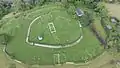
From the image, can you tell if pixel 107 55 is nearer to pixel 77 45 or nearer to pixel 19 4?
pixel 77 45

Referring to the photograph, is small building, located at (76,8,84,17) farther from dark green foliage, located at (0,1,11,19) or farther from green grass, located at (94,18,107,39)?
dark green foliage, located at (0,1,11,19)

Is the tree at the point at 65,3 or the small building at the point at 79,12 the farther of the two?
the tree at the point at 65,3

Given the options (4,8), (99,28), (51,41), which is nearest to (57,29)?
(51,41)

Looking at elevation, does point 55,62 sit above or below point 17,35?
below

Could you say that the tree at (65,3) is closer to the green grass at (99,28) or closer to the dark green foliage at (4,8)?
the green grass at (99,28)

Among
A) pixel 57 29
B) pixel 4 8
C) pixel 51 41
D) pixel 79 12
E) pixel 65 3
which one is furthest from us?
pixel 4 8

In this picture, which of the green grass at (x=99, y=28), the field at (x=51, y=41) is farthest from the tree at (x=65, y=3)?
the green grass at (x=99, y=28)

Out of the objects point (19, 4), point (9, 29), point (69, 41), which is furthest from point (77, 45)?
point (19, 4)

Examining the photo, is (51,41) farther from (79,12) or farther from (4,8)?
(4,8)
